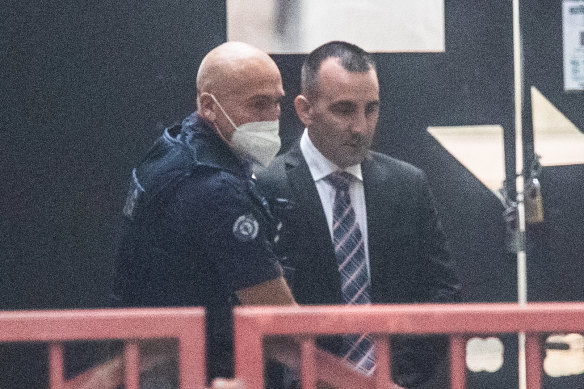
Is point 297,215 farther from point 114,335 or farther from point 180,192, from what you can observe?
point 114,335

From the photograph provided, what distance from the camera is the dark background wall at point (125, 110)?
349 centimetres

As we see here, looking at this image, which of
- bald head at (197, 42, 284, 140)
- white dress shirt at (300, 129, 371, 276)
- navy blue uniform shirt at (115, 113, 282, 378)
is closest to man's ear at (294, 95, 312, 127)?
white dress shirt at (300, 129, 371, 276)

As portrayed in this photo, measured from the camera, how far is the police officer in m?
2.23

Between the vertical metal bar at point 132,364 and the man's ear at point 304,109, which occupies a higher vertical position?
the man's ear at point 304,109

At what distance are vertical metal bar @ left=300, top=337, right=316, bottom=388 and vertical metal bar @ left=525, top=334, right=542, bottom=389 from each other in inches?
17.9

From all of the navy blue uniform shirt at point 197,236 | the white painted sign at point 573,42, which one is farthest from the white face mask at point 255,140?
the white painted sign at point 573,42

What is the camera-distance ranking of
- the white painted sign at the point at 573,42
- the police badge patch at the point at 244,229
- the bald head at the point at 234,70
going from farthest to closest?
the white painted sign at the point at 573,42
the bald head at the point at 234,70
the police badge patch at the point at 244,229

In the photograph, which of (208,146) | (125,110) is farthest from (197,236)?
(125,110)

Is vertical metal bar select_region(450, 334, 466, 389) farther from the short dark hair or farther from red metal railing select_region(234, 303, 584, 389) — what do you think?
the short dark hair

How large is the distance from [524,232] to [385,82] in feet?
2.75

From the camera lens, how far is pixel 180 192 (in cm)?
229

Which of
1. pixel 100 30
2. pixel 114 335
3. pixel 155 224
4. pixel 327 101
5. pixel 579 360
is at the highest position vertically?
pixel 100 30

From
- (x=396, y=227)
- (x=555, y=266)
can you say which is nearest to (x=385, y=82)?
(x=396, y=227)

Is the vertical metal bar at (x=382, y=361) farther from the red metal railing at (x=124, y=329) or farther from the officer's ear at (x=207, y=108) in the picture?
the officer's ear at (x=207, y=108)
